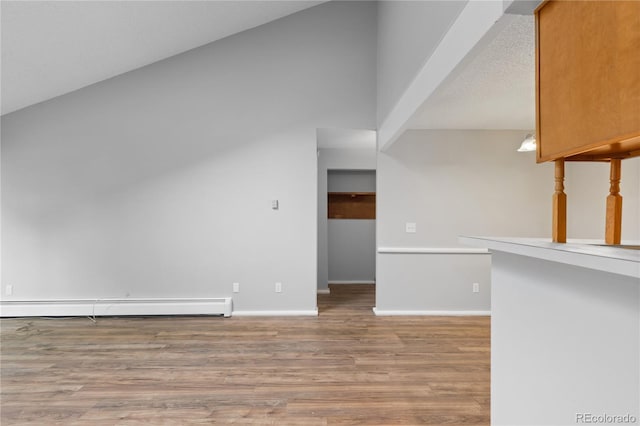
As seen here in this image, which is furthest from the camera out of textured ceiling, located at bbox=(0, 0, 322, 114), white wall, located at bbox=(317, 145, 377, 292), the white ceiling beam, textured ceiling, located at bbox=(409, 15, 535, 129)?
white wall, located at bbox=(317, 145, 377, 292)

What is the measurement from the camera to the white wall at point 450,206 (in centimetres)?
424

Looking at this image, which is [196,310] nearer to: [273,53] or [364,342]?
[364,342]

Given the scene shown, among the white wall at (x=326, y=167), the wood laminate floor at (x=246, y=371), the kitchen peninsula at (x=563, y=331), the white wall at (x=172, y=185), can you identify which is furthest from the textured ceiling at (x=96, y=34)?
the kitchen peninsula at (x=563, y=331)

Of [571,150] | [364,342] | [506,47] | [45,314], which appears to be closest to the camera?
[571,150]

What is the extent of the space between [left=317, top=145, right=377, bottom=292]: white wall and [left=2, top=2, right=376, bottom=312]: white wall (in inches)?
49.4

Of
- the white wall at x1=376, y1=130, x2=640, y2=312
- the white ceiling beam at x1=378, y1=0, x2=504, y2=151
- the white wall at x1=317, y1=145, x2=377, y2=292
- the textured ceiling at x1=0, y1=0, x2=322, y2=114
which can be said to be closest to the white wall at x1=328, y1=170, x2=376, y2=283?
the white wall at x1=317, y1=145, x2=377, y2=292

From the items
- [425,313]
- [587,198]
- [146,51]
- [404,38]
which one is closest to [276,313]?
[425,313]

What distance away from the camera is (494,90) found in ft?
8.96

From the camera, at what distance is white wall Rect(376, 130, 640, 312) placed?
167 inches

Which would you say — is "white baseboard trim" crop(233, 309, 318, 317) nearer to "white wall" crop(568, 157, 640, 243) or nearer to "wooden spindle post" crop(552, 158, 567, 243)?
"white wall" crop(568, 157, 640, 243)

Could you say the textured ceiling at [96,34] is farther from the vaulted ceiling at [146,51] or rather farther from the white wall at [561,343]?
the white wall at [561,343]

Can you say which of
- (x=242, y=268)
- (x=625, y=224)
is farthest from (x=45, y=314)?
(x=625, y=224)

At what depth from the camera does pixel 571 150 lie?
1.00 metres

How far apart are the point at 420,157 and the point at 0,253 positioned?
5210mm
